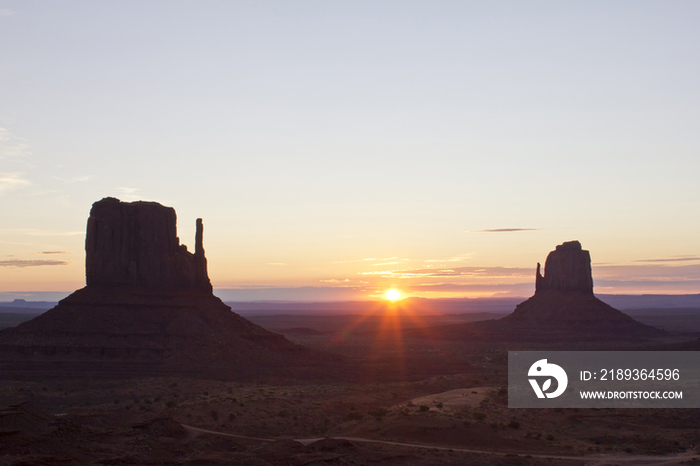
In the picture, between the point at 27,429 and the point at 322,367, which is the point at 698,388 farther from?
the point at 27,429

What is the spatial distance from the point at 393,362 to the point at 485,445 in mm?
45532

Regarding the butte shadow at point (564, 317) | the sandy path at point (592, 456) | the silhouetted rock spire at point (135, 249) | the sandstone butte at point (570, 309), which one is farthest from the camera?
the sandstone butte at point (570, 309)

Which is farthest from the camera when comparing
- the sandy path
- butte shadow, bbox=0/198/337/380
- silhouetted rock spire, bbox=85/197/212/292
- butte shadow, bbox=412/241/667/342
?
butte shadow, bbox=412/241/667/342

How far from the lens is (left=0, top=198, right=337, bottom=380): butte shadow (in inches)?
2338

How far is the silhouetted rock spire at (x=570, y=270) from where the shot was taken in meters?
125

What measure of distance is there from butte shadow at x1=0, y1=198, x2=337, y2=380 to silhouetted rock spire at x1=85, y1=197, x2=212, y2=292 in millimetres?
112

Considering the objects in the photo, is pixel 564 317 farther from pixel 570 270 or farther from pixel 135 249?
pixel 135 249

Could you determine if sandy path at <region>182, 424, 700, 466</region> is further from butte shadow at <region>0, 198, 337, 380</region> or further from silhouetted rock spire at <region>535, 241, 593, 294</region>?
silhouetted rock spire at <region>535, 241, 593, 294</region>

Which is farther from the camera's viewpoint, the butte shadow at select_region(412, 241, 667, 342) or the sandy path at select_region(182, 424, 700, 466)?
the butte shadow at select_region(412, 241, 667, 342)

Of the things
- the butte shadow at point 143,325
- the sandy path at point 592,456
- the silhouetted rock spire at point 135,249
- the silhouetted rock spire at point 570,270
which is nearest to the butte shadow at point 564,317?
the silhouetted rock spire at point 570,270

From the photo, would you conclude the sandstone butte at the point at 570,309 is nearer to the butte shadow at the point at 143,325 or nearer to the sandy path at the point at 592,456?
the butte shadow at the point at 143,325

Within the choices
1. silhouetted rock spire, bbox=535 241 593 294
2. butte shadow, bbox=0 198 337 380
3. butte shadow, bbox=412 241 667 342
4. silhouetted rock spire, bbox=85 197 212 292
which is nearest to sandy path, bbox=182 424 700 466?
butte shadow, bbox=0 198 337 380

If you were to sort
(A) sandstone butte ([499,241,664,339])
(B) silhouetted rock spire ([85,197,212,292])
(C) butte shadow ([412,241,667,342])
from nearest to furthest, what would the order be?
(B) silhouetted rock spire ([85,197,212,292]) → (C) butte shadow ([412,241,667,342]) → (A) sandstone butte ([499,241,664,339])

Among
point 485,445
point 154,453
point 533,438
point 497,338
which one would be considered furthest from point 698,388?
point 497,338
